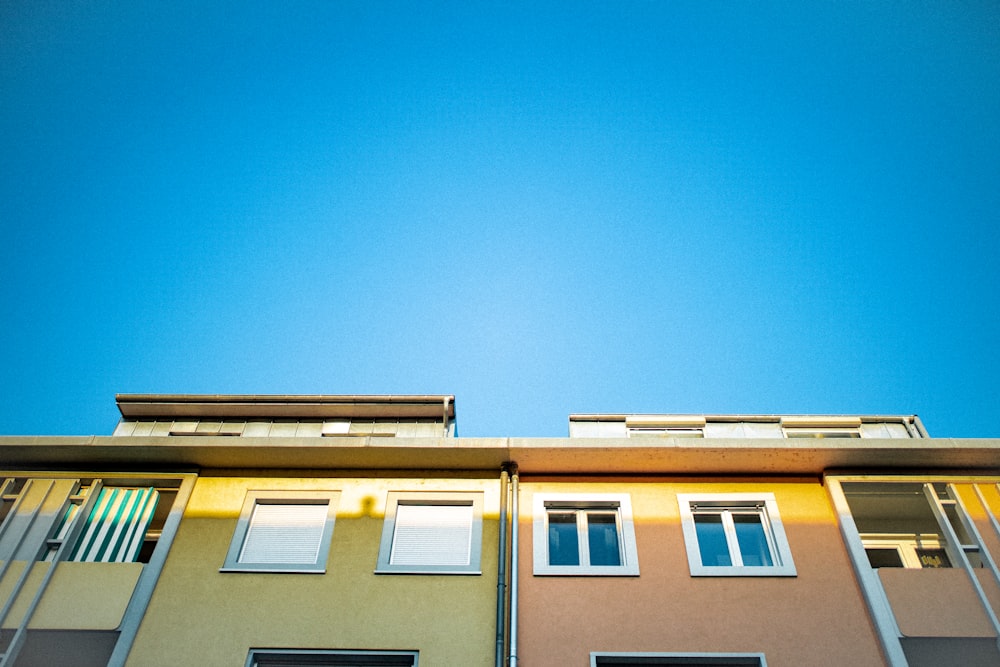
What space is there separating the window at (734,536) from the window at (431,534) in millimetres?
3651

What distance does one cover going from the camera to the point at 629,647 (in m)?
11.5

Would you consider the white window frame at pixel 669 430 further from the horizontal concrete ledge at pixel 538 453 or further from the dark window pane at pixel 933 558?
the dark window pane at pixel 933 558

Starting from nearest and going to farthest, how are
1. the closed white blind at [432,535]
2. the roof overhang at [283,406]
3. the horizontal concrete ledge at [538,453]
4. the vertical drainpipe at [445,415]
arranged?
the closed white blind at [432,535] → the horizontal concrete ledge at [538,453] → the vertical drainpipe at [445,415] → the roof overhang at [283,406]

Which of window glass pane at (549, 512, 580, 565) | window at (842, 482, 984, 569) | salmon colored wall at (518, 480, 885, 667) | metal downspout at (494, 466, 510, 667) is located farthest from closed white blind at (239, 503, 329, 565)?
window at (842, 482, 984, 569)

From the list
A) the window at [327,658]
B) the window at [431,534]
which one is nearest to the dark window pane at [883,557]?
the window at [431,534]

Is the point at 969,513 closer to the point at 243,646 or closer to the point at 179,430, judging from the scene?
the point at 243,646

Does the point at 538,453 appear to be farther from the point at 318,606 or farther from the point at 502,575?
the point at 318,606

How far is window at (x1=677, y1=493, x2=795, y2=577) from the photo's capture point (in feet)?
40.8

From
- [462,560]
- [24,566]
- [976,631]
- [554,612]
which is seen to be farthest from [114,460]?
[976,631]

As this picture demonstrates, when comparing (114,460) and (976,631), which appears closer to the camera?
(976,631)

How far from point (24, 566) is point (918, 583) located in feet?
47.2

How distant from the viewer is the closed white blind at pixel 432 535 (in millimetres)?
12789

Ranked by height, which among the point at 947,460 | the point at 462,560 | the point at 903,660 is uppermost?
the point at 947,460

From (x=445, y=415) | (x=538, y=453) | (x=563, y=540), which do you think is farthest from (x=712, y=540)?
(x=445, y=415)
